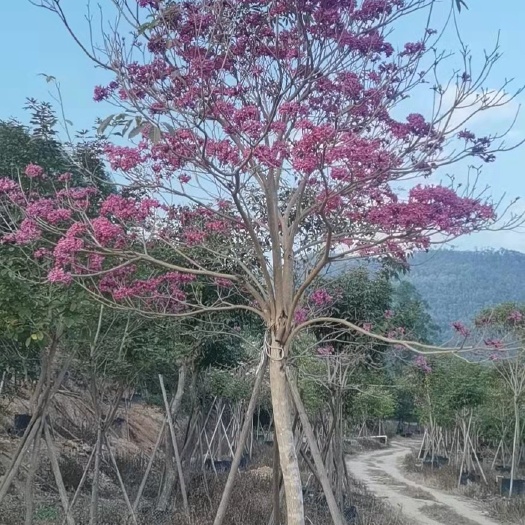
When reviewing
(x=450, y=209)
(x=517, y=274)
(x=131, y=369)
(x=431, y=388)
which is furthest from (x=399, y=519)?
(x=517, y=274)

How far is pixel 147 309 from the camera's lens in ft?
17.9

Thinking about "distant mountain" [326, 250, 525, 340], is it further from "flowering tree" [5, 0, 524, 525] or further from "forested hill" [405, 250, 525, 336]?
"flowering tree" [5, 0, 524, 525]

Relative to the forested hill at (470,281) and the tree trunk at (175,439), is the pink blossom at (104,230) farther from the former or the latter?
the forested hill at (470,281)

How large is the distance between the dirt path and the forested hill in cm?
7935

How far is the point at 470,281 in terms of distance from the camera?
12581 cm

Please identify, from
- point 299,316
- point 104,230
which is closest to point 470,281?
point 299,316

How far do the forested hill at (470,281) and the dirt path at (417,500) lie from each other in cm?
7935

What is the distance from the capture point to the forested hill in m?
107

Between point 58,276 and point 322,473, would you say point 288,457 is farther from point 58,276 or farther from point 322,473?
point 58,276

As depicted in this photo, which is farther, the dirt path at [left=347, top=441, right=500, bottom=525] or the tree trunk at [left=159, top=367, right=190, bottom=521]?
the dirt path at [left=347, top=441, right=500, bottom=525]

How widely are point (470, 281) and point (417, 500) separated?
114646 mm

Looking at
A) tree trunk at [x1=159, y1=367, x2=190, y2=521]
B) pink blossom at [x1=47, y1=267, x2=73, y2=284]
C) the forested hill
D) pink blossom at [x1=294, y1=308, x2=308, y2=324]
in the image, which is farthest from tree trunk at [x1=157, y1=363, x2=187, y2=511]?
the forested hill

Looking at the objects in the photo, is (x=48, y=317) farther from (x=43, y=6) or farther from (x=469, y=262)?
(x=469, y=262)

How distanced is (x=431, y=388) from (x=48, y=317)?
1964 cm
